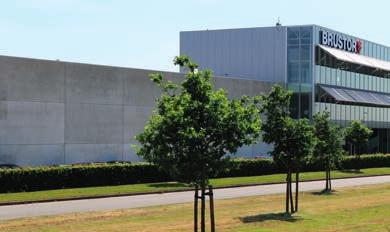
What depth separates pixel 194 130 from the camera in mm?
13219

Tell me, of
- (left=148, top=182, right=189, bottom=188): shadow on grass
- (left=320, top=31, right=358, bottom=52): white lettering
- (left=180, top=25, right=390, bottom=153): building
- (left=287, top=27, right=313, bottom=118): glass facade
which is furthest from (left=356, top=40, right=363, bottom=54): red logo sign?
(left=148, top=182, right=189, bottom=188): shadow on grass

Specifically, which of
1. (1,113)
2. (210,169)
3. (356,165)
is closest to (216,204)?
(210,169)

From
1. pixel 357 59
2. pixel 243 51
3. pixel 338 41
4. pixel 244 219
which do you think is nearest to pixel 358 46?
pixel 357 59

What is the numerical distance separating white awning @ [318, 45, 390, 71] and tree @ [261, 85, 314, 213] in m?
37.6

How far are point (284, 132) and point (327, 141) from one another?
1064 cm

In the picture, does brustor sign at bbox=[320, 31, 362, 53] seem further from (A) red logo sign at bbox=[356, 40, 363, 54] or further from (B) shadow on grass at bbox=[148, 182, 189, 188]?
(B) shadow on grass at bbox=[148, 182, 189, 188]

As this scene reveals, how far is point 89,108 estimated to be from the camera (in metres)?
42.2

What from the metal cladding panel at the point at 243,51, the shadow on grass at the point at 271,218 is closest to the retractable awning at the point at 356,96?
the metal cladding panel at the point at 243,51

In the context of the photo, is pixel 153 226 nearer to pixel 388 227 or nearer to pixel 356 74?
pixel 388 227

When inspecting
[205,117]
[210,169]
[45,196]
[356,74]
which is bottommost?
[45,196]

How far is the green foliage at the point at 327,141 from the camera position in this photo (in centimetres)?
3169

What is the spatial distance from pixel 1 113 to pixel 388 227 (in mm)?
26054

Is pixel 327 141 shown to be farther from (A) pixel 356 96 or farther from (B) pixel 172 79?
(A) pixel 356 96

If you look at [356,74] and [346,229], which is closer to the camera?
[346,229]
